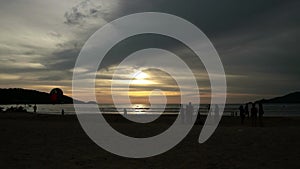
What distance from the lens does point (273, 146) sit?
41.9 feet

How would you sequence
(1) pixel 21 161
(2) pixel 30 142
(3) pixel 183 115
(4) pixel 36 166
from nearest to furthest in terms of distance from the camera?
(4) pixel 36 166 < (1) pixel 21 161 < (2) pixel 30 142 < (3) pixel 183 115

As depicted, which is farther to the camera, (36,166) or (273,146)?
(273,146)

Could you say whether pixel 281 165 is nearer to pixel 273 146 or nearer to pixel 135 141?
pixel 273 146

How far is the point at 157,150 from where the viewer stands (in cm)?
1244

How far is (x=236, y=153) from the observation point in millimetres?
11297

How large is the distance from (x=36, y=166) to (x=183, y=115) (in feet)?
Result: 68.4

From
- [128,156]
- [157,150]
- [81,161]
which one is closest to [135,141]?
[157,150]

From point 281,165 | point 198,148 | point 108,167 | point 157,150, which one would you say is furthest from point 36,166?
point 281,165

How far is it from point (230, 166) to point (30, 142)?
9.15 metres

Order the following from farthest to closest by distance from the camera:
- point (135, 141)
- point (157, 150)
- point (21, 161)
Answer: point (135, 141), point (157, 150), point (21, 161)

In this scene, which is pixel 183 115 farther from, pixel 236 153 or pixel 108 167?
pixel 108 167

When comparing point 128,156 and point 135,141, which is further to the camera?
point 135,141

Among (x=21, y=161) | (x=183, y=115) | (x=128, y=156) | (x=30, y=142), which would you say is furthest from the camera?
(x=183, y=115)

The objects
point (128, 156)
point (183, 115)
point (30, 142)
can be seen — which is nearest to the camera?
point (128, 156)
